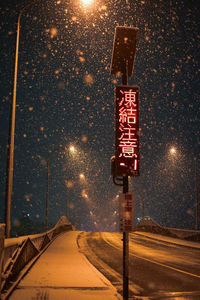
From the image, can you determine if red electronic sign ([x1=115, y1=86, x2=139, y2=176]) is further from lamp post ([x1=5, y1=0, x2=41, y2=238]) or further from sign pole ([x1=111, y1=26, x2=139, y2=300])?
lamp post ([x1=5, y1=0, x2=41, y2=238])

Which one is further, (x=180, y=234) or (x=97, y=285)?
(x=180, y=234)

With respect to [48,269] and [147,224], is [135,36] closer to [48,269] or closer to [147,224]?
[48,269]

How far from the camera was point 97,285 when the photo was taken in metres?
9.68

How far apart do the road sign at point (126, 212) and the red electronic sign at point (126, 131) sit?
551 millimetres

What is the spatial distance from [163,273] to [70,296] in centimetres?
609

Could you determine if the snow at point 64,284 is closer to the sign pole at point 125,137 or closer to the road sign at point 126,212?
the sign pole at point 125,137

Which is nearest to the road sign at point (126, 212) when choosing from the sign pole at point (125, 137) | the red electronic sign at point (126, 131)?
the sign pole at point (125, 137)

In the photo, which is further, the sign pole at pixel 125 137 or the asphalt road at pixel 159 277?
the asphalt road at pixel 159 277

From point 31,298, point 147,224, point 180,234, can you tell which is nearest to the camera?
point 31,298

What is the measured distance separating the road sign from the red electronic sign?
0.55 meters

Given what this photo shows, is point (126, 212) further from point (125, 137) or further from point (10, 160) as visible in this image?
point (10, 160)

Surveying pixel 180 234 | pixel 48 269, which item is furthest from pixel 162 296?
pixel 180 234

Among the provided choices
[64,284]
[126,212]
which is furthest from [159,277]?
[126,212]

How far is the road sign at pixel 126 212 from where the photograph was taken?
26.2ft
